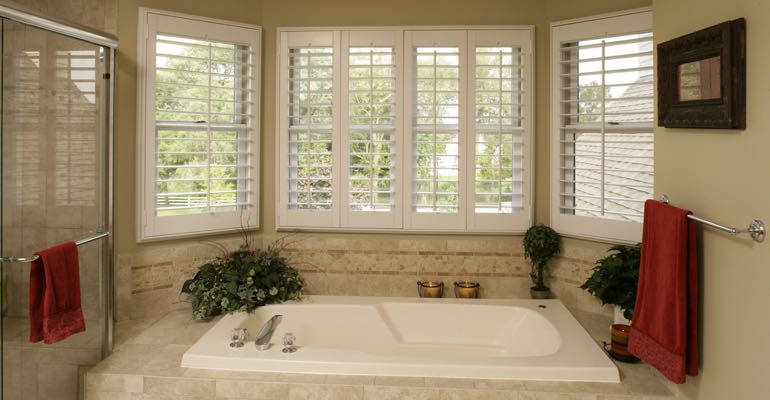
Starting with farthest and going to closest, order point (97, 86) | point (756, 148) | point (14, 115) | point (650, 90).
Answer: point (650, 90), point (97, 86), point (14, 115), point (756, 148)

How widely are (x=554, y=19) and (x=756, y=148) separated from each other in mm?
2238

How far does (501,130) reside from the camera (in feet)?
13.2

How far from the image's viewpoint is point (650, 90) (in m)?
3.43

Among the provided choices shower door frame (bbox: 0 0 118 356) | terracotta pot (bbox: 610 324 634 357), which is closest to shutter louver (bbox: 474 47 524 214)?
terracotta pot (bbox: 610 324 634 357)

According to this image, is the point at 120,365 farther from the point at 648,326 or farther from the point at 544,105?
the point at 544,105

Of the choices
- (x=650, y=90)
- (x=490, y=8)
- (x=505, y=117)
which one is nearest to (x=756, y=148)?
(x=650, y=90)

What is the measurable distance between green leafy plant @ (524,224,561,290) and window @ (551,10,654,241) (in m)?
0.10

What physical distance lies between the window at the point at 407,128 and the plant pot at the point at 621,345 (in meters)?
1.13

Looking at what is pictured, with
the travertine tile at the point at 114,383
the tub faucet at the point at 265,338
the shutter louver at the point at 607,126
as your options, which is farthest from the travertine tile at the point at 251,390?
the shutter louver at the point at 607,126

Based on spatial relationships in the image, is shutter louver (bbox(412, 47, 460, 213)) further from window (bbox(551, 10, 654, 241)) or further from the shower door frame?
the shower door frame

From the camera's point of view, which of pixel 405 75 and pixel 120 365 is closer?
pixel 120 365

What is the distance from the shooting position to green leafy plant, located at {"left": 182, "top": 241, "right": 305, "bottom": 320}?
11.8 feet

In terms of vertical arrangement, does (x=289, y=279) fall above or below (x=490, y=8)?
below

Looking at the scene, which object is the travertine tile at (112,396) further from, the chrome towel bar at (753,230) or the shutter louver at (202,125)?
the chrome towel bar at (753,230)
